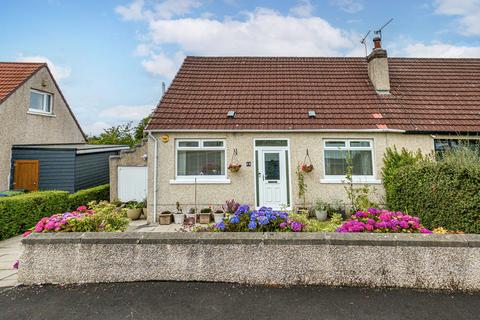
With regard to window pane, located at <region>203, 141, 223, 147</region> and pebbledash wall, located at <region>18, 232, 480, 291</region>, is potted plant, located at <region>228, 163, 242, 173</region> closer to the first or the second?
window pane, located at <region>203, 141, 223, 147</region>

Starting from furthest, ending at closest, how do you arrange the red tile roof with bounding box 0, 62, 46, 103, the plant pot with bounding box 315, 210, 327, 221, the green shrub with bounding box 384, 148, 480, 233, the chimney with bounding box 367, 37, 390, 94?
1. the red tile roof with bounding box 0, 62, 46, 103
2. the chimney with bounding box 367, 37, 390, 94
3. the plant pot with bounding box 315, 210, 327, 221
4. the green shrub with bounding box 384, 148, 480, 233

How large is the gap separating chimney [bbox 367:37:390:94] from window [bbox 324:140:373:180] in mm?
3312

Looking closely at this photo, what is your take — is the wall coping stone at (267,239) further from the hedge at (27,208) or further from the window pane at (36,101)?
the window pane at (36,101)

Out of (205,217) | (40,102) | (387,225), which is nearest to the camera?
(387,225)

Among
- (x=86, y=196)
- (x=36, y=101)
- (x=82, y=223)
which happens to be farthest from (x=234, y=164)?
(x=36, y=101)

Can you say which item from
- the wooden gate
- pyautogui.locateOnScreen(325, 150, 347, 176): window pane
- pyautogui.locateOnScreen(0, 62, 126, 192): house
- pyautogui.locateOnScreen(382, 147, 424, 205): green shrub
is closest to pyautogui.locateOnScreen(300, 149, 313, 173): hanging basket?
pyautogui.locateOnScreen(325, 150, 347, 176): window pane

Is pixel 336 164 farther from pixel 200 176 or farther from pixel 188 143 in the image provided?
pixel 188 143

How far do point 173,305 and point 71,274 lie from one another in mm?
1740

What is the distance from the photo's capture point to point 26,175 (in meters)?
10.5

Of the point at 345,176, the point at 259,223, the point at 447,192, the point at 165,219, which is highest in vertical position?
the point at 345,176

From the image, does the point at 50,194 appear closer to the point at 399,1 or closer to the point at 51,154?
the point at 51,154

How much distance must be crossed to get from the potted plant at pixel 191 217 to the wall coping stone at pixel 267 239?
441cm

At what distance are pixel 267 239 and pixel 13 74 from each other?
50.7 ft

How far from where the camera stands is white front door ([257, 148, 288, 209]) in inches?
355
